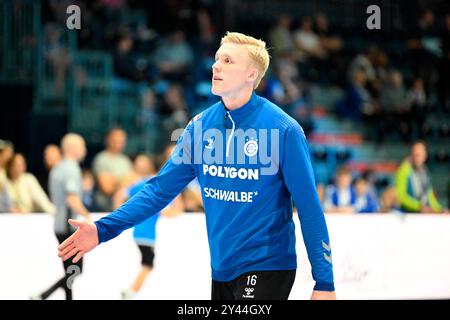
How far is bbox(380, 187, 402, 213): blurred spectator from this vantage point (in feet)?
33.1

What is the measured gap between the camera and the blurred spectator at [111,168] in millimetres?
9438

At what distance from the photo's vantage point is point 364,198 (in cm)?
1019

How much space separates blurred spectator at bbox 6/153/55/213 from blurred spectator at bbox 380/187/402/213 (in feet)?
13.0

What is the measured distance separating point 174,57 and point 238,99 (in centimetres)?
900

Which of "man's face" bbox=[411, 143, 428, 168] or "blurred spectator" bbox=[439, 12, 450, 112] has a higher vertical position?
"blurred spectator" bbox=[439, 12, 450, 112]

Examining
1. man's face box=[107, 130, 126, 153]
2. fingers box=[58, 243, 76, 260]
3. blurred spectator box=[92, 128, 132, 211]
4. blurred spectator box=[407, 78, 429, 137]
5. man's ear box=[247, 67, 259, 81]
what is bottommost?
blurred spectator box=[92, 128, 132, 211]

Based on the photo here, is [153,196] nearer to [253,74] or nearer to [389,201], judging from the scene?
[253,74]

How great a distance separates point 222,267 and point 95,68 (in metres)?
8.89

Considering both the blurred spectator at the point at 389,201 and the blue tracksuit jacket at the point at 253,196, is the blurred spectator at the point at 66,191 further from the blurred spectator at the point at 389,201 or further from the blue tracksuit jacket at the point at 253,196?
the blurred spectator at the point at 389,201

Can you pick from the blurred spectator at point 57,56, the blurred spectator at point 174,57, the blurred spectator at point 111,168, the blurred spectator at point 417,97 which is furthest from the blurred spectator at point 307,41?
the blurred spectator at point 111,168

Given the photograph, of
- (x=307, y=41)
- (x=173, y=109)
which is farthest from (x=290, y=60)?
(x=173, y=109)

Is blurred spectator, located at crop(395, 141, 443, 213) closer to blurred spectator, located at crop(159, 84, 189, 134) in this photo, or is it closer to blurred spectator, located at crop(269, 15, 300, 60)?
blurred spectator, located at crop(159, 84, 189, 134)

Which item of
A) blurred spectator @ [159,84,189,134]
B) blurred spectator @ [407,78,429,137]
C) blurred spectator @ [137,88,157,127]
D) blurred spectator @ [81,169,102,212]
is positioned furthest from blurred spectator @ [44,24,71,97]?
blurred spectator @ [407,78,429,137]

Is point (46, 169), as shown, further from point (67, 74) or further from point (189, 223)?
point (189, 223)
